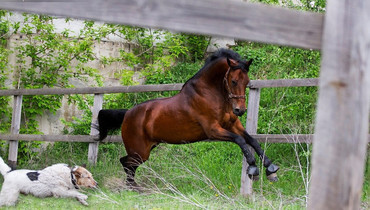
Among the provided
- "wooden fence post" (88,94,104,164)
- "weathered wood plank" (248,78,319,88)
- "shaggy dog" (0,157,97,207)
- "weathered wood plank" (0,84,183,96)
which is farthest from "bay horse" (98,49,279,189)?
"wooden fence post" (88,94,104,164)

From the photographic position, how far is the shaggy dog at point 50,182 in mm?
6023

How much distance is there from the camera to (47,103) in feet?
35.3

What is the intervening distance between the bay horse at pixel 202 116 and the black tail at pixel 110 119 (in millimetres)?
213

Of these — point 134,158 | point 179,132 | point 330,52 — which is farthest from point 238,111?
point 330,52

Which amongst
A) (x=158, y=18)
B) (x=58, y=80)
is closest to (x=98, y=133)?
(x=58, y=80)

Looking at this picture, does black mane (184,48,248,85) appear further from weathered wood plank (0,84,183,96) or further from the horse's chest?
weathered wood plank (0,84,183,96)

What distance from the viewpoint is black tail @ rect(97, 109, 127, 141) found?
25.3 feet

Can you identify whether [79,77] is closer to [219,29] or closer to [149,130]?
[149,130]

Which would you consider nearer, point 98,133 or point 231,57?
point 231,57

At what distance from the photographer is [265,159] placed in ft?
21.0

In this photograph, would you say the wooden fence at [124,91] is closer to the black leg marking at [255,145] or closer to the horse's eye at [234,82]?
the black leg marking at [255,145]

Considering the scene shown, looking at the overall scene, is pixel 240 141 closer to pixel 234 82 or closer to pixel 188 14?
pixel 234 82

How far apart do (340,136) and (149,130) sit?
5.16m

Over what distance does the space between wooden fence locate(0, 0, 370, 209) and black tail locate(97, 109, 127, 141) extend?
559 cm
